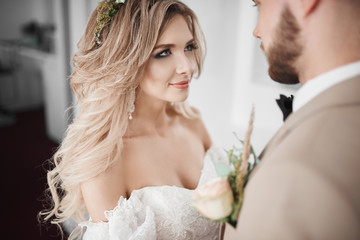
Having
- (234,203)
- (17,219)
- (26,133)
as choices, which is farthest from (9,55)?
(234,203)

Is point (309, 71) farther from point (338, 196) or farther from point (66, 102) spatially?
point (66, 102)

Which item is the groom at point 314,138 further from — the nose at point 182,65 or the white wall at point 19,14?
the white wall at point 19,14

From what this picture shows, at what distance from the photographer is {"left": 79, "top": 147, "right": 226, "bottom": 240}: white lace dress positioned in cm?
127

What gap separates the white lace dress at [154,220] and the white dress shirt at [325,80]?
2.66ft

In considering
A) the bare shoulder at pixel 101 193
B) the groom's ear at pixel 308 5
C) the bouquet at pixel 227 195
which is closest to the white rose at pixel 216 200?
the bouquet at pixel 227 195

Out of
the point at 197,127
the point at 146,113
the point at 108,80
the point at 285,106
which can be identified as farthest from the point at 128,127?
the point at 285,106

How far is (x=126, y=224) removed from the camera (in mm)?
1273

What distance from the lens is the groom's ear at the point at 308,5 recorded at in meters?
0.70

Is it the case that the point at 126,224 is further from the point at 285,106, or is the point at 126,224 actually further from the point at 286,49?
the point at 286,49

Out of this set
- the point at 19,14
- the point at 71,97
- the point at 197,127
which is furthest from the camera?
the point at 19,14

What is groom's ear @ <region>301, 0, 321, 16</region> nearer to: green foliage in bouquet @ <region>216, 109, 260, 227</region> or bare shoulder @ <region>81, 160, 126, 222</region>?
green foliage in bouquet @ <region>216, 109, 260, 227</region>

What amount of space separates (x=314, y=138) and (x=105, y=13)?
3.38ft

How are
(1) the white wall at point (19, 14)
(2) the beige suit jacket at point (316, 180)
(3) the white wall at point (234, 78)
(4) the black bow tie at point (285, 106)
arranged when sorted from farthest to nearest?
(1) the white wall at point (19, 14)
(3) the white wall at point (234, 78)
(4) the black bow tie at point (285, 106)
(2) the beige suit jacket at point (316, 180)

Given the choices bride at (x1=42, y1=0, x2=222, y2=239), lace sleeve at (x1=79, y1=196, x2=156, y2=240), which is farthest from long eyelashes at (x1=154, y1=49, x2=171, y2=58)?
lace sleeve at (x1=79, y1=196, x2=156, y2=240)
